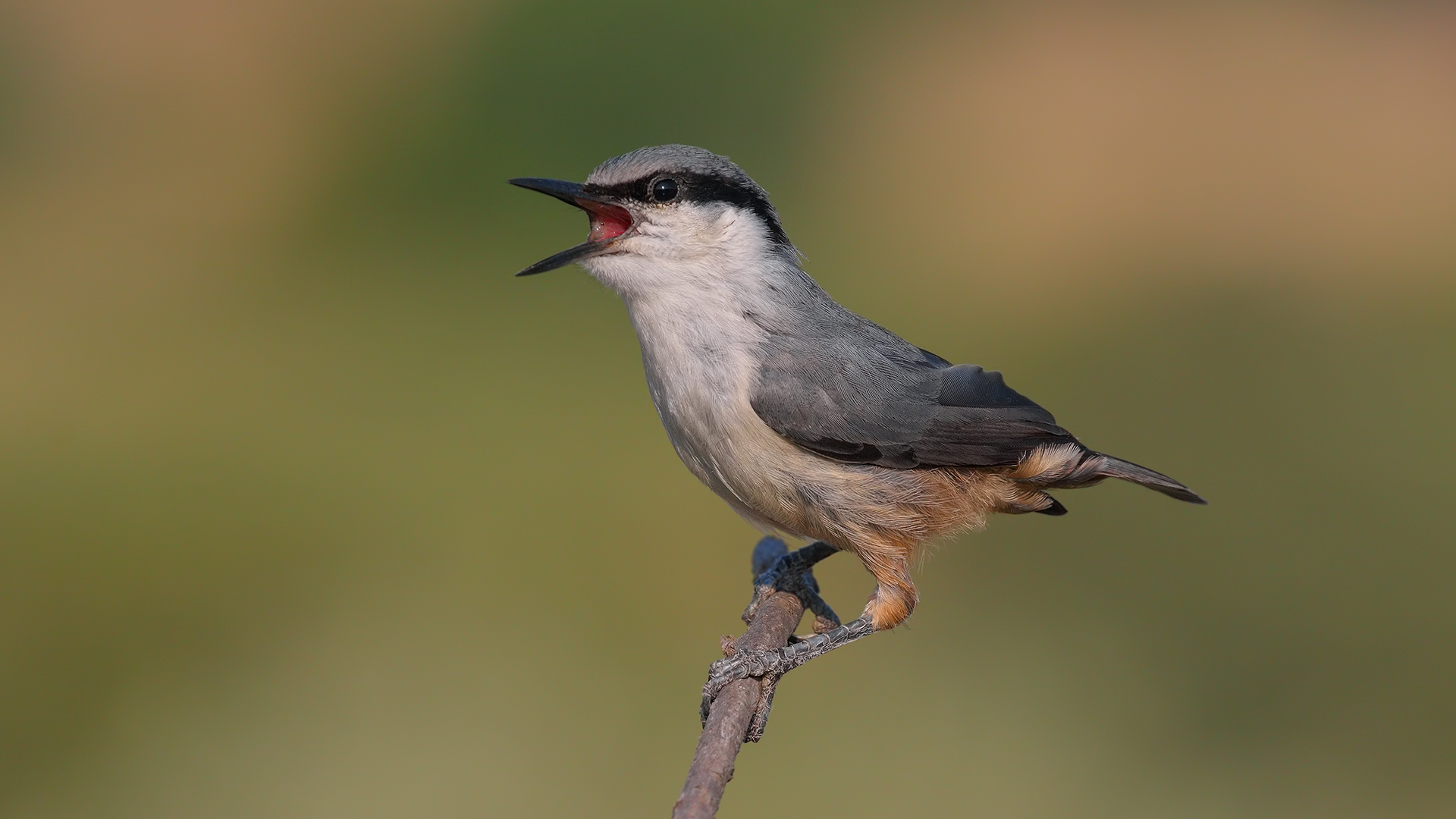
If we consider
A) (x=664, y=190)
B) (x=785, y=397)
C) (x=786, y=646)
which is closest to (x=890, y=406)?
(x=785, y=397)

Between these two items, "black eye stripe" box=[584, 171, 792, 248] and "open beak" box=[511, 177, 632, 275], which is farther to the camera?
"black eye stripe" box=[584, 171, 792, 248]

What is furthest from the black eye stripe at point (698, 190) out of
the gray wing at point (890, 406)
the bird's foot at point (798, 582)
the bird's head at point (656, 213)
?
the bird's foot at point (798, 582)

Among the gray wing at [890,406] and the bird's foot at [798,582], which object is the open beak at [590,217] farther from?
the bird's foot at [798,582]

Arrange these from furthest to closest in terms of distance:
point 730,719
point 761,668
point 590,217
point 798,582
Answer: point 798,582, point 590,217, point 761,668, point 730,719

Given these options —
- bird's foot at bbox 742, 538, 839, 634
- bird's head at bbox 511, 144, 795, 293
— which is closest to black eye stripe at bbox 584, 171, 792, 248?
bird's head at bbox 511, 144, 795, 293

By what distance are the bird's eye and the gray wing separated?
421 millimetres

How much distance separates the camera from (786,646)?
10.1 feet

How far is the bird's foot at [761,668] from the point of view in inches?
111

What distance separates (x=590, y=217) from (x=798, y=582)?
121cm

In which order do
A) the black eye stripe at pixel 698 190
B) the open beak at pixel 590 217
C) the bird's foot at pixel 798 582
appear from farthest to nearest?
the bird's foot at pixel 798 582 < the black eye stripe at pixel 698 190 < the open beak at pixel 590 217

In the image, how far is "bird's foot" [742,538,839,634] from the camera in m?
3.44

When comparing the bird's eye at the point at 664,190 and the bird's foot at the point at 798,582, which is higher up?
the bird's eye at the point at 664,190

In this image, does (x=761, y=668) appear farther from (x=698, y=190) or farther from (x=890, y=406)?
(x=698, y=190)

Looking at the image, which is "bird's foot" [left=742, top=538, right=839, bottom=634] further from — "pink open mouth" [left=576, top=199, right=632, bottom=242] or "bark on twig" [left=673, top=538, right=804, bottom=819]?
"pink open mouth" [left=576, top=199, right=632, bottom=242]
